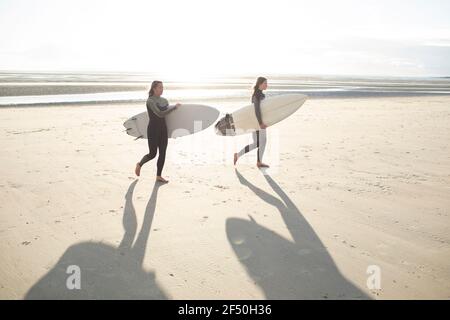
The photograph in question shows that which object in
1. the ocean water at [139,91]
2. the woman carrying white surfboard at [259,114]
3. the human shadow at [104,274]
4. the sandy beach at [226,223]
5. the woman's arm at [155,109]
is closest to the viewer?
the human shadow at [104,274]

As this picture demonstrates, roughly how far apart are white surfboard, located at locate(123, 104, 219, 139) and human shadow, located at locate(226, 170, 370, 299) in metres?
3.76

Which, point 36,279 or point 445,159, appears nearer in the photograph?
point 36,279

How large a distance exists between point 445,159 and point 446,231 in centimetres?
436

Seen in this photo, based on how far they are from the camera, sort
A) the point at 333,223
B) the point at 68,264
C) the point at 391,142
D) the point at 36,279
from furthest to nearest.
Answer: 1. the point at 391,142
2. the point at 333,223
3. the point at 68,264
4. the point at 36,279

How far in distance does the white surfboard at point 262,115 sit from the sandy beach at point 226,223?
89cm

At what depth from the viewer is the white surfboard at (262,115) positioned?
876cm

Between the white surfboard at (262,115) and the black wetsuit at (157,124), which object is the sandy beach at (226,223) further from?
the white surfboard at (262,115)

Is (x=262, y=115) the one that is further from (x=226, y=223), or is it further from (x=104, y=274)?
(x=104, y=274)

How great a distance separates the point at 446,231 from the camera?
472cm

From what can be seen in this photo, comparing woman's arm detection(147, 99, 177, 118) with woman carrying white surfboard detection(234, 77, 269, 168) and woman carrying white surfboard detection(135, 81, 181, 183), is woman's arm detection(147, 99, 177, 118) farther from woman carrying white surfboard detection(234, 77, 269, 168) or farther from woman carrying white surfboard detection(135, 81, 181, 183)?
woman carrying white surfboard detection(234, 77, 269, 168)

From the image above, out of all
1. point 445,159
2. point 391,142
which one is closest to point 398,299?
point 445,159

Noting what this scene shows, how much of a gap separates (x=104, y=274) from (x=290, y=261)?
2.15 metres

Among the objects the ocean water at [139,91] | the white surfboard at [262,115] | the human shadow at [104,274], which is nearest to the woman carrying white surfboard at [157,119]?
the ocean water at [139,91]

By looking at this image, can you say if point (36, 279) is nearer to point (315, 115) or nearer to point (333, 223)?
point (333, 223)
